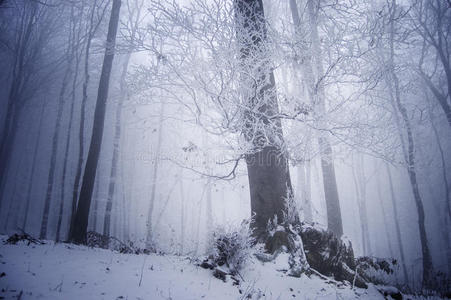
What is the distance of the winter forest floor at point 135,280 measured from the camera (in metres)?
2.15

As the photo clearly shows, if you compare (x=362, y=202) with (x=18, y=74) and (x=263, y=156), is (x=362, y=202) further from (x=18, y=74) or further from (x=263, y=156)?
(x=18, y=74)

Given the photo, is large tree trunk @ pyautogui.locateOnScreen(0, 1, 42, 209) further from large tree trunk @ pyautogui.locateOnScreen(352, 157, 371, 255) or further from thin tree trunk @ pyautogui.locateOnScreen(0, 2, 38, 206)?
large tree trunk @ pyautogui.locateOnScreen(352, 157, 371, 255)

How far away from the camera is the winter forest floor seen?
2.15 m

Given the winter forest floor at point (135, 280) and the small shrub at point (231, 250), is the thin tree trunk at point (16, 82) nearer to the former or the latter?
the winter forest floor at point (135, 280)

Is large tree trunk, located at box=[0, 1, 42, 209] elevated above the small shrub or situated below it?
above

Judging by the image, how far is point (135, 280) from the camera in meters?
2.61

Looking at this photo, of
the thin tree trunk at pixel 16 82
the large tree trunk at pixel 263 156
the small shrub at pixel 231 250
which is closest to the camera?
the small shrub at pixel 231 250

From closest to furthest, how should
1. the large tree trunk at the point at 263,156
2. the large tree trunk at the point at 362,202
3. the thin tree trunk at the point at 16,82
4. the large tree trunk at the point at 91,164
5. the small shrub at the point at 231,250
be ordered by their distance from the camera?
the small shrub at the point at 231,250
the large tree trunk at the point at 263,156
the large tree trunk at the point at 91,164
the thin tree trunk at the point at 16,82
the large tree trunk at the point at 362,202

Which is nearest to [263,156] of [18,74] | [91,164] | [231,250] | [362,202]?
[231,250]

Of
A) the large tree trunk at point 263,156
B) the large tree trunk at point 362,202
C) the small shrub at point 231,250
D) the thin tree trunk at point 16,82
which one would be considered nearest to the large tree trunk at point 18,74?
the thin tree trunk at point 16,82

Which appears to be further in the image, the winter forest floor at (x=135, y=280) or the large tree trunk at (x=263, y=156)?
the large tree trunk at (x=263, y=156)

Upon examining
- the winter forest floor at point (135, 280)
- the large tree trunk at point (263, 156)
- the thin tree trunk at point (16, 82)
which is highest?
the thin tree trunk at point (16, 82)

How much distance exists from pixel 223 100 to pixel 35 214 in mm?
27547

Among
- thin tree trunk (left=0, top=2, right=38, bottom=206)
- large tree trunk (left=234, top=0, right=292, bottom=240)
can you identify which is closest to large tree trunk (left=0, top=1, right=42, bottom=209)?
thin tree trunk (left=0, top=2, right=38, bottom=206)
